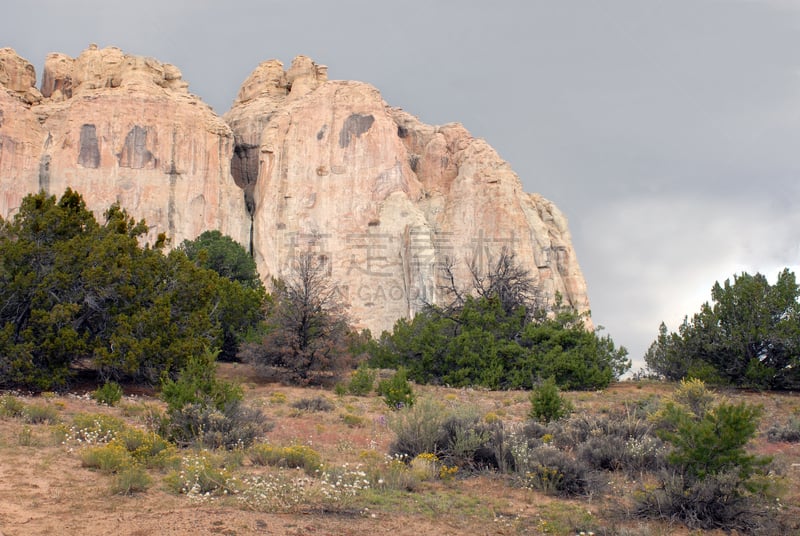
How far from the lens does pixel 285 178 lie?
5434 cm

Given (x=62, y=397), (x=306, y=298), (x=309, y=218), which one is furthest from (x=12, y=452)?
(x=309, y=218)

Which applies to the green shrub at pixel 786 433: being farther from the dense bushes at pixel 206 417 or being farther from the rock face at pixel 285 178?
the rock face at pixel 285 178

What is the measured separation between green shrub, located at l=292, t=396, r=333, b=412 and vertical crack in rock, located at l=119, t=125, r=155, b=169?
39.5 m

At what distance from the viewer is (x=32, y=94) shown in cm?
5559

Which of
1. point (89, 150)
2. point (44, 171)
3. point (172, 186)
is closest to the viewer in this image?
point (44, 171)

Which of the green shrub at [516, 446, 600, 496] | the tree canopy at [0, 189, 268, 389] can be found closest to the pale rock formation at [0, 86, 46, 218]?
the tree canopy at [0, 189, 268, 389]

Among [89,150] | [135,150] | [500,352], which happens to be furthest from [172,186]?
[500,352]

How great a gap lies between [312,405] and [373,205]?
38413mm

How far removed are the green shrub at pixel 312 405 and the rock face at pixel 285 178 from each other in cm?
3176

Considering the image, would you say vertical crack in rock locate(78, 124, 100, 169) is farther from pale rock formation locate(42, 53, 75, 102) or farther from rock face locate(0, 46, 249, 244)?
pale rock formation locate(42, 53, 75, 102)

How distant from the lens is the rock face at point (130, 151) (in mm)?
49656

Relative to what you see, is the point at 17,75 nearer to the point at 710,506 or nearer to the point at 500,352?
the point at 500,352

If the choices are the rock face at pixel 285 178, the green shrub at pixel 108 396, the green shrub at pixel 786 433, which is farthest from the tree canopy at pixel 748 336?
the rock face at pixel 285 178

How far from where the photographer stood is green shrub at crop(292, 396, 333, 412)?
1569 cm
